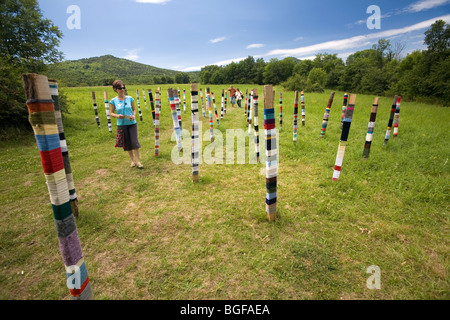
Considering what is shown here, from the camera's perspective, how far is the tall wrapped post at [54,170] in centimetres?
152

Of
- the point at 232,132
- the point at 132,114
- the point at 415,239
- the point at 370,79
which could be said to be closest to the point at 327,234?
the point at 415,239

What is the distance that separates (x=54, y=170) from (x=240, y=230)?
98.1 inches

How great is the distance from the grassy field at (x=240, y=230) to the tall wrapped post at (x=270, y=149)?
0.36 metres

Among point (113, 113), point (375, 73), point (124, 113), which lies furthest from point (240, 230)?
point (375, 73)

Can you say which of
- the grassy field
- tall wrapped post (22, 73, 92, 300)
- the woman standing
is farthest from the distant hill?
tall wrapped post (22, 73, 92, 300)

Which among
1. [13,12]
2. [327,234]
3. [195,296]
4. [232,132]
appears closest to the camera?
[195,296]

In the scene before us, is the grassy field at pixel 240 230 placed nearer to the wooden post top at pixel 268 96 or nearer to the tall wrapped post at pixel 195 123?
the tall wrapped post at pixel 195 123

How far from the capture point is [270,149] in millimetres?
3162

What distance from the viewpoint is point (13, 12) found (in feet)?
34.1

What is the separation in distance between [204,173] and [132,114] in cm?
238

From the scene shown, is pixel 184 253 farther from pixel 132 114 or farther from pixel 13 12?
pixel 13 12
